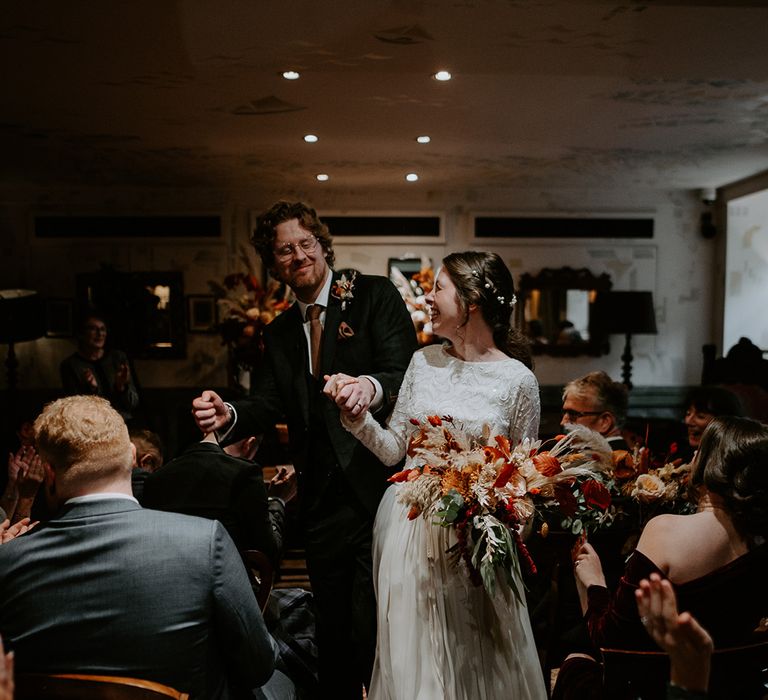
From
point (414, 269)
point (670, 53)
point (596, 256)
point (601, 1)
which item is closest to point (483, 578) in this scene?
point (601, 1)

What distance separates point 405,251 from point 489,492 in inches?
254

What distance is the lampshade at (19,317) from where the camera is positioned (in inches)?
249

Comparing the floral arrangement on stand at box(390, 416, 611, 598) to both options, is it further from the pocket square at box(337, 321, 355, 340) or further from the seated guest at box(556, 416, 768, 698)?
the pocket square at box(337, 321, 355, 340)

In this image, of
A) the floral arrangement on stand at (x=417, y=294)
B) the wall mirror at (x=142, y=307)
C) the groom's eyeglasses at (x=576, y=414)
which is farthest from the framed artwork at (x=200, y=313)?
the groom's eyeglasses at (x=576, y=414)

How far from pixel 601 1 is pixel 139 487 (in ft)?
8.36

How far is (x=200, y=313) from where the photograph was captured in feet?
26.4

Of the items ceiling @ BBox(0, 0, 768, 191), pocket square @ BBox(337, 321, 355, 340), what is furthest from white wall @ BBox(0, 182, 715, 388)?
pocket square @ BBox(337, 321, 355, 340)

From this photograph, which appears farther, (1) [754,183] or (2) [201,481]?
(1) [754,183]

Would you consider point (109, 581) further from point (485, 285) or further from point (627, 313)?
point (627, 313)

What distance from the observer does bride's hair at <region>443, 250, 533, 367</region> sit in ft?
7.42

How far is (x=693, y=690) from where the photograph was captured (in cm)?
119

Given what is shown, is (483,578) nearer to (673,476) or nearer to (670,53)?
(673,476)

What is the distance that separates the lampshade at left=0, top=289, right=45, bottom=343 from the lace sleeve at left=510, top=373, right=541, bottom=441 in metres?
5.53

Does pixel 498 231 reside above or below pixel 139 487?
above
